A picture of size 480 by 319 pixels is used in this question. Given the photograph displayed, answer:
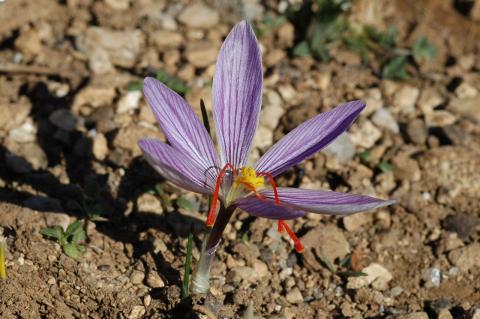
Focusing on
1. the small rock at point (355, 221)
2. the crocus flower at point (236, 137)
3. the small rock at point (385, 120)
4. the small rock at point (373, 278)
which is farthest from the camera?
the small rock at point (385, 120)

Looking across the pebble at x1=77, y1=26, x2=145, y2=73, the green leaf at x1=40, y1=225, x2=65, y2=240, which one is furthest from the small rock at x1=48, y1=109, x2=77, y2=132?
the green leaf at x1=40, y1=225, x2=65, y2=240

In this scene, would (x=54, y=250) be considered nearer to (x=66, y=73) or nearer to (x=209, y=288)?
(x=209, y=288)

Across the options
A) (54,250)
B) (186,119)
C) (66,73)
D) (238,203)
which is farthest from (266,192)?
(66,73)

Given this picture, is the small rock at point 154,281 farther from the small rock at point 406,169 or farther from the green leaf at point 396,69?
the green leaf at point 396,69

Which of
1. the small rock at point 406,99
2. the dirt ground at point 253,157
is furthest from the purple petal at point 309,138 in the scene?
the small rock at point 406,99

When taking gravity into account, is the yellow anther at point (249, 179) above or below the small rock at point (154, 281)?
above

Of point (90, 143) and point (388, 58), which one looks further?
point (388, 58)

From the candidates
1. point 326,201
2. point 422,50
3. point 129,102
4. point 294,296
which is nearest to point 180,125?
point 326,201
